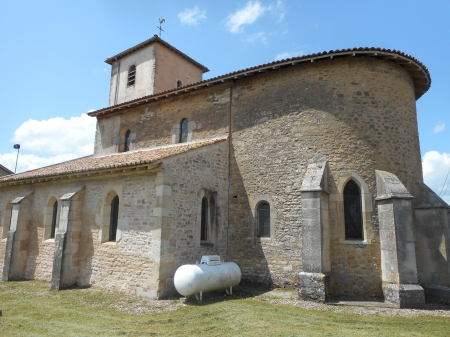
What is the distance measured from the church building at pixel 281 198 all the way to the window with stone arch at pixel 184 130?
1.08 feet

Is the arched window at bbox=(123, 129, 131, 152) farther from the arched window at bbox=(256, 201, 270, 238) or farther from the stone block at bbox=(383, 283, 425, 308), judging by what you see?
the stone block at bbox=(383, 283, 425, 308)

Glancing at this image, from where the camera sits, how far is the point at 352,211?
1052 cm

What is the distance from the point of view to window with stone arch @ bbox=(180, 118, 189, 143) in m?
14.1

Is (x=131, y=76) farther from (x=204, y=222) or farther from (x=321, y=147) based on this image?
(x=321, y=147)

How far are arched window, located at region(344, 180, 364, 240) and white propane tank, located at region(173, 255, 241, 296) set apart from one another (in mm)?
3816

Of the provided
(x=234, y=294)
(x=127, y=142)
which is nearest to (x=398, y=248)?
(x=234, y=294)

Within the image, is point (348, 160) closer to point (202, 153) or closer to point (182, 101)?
point (202, 153)

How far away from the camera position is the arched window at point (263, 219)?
458 inches

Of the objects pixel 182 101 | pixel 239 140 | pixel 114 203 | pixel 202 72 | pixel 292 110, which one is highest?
pixel 202 72

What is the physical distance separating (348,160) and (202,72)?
1425 centimetres

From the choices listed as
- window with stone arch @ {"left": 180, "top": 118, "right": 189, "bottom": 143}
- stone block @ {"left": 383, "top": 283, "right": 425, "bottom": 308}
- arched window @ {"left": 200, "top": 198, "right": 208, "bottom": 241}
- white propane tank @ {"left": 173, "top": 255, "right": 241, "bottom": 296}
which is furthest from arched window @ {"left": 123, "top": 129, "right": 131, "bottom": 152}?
stone block @ {"left": 383, "top": 283, "right": 425, "bottom": 308}

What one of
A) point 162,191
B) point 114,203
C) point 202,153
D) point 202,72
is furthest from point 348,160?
point 202,72

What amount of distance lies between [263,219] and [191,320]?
5082 millimetres

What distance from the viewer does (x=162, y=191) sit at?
9984 millimetres
